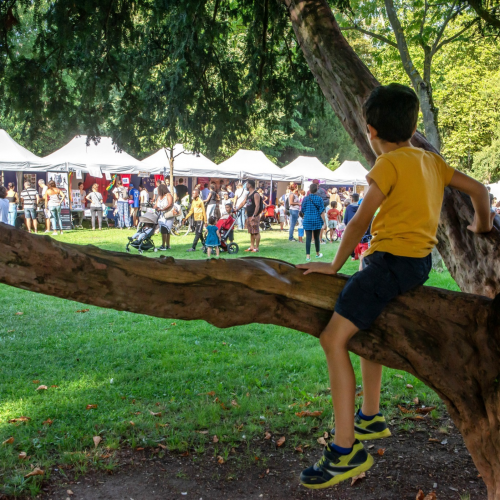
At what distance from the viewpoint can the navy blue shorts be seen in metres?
2.57

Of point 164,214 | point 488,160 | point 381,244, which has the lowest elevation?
point 164,214

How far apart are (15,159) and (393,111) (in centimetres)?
2073

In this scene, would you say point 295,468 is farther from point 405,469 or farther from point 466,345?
point 466,345

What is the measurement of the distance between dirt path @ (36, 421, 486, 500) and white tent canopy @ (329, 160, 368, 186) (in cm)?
2675

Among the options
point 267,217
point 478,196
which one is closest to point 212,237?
point 267,217

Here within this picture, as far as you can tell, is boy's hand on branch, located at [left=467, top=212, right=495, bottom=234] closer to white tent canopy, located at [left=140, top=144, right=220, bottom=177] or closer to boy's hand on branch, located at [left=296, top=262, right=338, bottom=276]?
boy's hand on branch, located at [left=296, top=262, right=338, bottom=276]

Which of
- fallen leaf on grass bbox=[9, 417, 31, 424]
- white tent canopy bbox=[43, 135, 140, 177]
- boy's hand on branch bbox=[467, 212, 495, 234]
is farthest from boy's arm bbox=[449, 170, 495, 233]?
white tent canopy bbox=[43, 135, 140, 177]

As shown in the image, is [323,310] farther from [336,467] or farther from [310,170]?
[310,170]

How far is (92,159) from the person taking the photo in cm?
2253

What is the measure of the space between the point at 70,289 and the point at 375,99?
5.44 feet

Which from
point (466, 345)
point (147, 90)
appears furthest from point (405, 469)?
point (147, 90)

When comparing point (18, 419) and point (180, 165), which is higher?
point (180, 165)

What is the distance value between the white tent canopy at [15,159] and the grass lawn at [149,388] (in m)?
14.0

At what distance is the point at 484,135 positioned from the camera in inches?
1524
